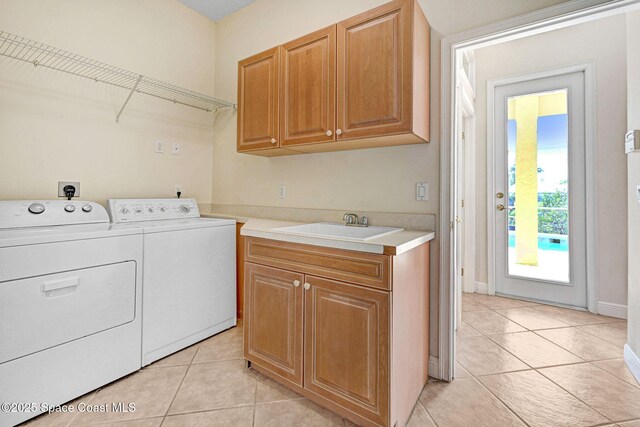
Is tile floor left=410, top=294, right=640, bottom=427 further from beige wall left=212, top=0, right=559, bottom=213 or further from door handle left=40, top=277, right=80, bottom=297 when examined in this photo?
door handle left=40, top=277, right=80, bottom=297

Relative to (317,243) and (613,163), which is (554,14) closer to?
(317,243)

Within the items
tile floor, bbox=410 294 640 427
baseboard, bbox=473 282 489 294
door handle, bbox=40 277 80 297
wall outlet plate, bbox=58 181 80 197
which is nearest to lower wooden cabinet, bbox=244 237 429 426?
tile floor, bbox=410 294 640 427

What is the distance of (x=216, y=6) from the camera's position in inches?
109

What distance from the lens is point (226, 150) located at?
2.92 m

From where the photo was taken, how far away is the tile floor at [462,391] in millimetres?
1427

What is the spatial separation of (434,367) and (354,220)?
100 cm

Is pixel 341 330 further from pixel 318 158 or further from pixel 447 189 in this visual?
pixel 318 158

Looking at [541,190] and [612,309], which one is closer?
[612,309]

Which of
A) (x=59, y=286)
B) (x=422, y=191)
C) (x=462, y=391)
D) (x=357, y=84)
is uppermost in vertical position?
(x=357, y=84)

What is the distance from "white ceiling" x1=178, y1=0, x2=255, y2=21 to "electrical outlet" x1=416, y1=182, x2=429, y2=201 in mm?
2327

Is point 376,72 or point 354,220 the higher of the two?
point 376,72

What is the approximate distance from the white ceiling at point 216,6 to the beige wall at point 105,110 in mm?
78

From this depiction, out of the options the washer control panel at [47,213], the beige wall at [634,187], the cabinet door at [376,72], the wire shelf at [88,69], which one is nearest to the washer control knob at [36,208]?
the washer control panel at [47,213]

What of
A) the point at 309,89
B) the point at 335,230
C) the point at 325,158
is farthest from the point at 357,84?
the point at 335,230
